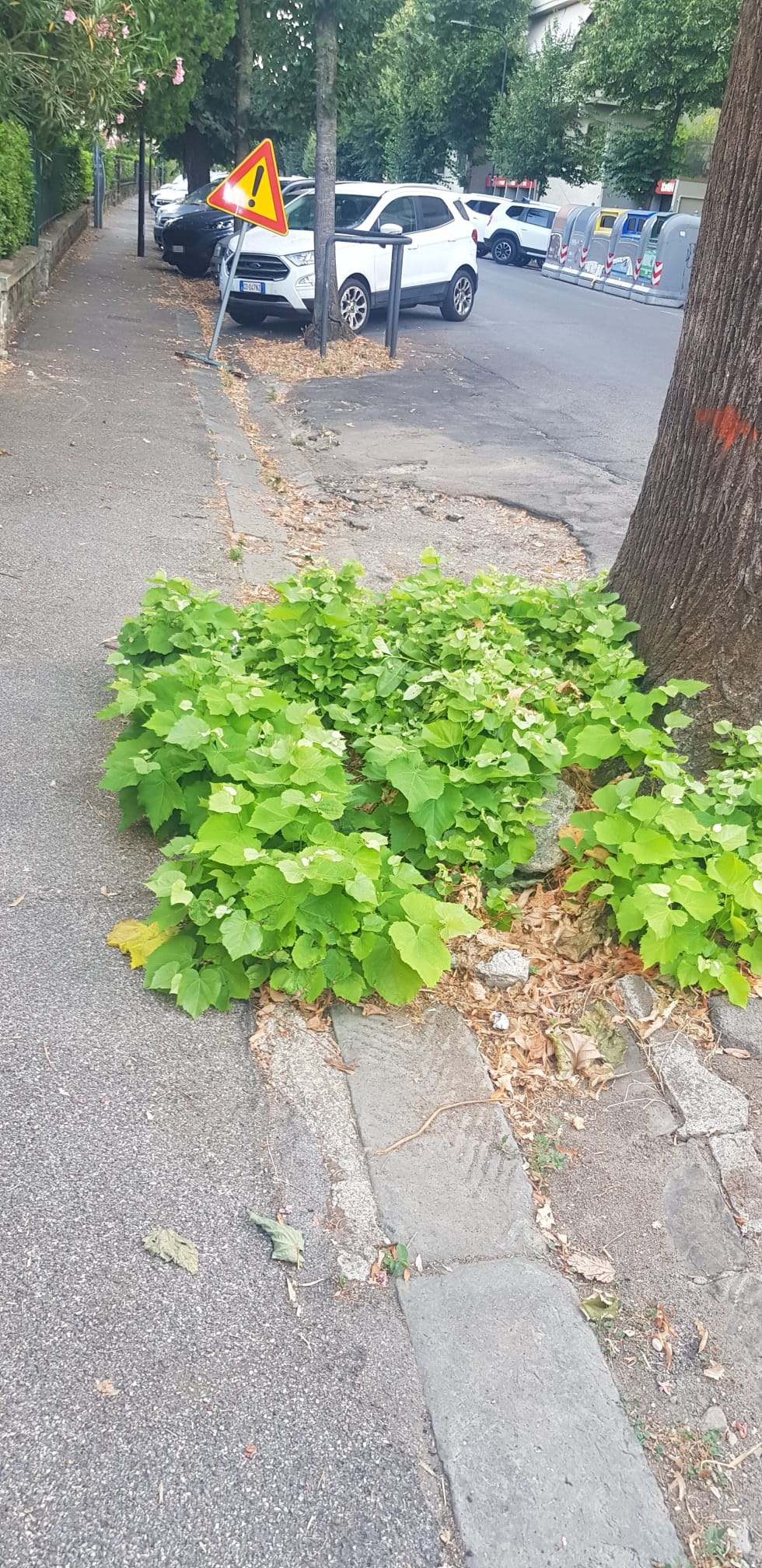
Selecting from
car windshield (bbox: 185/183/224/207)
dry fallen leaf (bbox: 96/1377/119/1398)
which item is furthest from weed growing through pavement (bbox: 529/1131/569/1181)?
car windshield (bbox: 185/183/224/207)

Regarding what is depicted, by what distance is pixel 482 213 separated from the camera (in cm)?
4097

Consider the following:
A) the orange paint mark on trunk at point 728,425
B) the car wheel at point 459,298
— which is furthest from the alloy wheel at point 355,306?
the orange paint mark on trunk at point 728,425

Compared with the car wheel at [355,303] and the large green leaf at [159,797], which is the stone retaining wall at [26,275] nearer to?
the car wheel at [355,303]

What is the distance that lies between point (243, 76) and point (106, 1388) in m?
23.9

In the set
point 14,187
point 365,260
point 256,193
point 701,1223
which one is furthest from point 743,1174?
point 365,260

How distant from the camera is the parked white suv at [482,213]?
39031mm

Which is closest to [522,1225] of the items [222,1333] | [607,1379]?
[607,1379]

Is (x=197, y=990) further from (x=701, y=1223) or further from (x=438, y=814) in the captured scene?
(x=701, y=1223)

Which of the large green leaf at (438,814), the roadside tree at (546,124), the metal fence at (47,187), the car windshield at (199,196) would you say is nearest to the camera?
the large green leaf at (438,814)

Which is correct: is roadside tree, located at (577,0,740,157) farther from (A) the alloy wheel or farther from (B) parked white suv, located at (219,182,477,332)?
(A) the alloy wheel

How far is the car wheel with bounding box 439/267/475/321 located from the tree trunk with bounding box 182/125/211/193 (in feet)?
34.2

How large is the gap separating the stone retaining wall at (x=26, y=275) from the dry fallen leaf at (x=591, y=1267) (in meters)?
11.2

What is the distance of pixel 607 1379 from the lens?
219cm

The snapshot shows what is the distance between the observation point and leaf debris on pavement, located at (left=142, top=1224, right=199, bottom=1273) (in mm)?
2326
